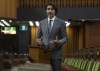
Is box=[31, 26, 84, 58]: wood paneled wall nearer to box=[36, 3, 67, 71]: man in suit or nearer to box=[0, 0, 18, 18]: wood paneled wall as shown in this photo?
box=[0, 0, 18, 18]: wood paneled wall

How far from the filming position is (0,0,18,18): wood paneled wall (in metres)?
16.4

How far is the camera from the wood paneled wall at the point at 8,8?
53.9 ft

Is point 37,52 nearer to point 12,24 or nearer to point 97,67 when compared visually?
point 97,67

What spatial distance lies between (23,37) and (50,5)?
16.8 metres

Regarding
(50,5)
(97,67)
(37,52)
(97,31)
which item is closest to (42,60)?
(37,52)

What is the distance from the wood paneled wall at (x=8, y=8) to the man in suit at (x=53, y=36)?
13.3m

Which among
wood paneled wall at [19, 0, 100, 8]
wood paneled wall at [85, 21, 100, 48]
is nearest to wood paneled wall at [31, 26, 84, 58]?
wood paneled wall at [85, 21, 100, 48]

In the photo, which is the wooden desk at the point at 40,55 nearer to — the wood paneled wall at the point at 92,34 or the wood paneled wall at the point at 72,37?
the wood paneled wall at the point at 92,34

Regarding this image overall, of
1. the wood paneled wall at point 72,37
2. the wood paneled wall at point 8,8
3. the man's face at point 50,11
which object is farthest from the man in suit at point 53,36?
the wood paneled wall at point 72,37

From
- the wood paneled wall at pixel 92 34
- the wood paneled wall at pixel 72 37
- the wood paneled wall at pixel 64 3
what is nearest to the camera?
the wood paneled wall at pixel 64 3

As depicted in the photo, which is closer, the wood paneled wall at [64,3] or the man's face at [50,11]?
the man's face at [50,11]

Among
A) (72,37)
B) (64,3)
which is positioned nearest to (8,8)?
(64,3)

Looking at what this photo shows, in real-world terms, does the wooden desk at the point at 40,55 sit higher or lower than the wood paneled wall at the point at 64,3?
lower

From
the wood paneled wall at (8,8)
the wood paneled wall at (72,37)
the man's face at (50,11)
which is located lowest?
the wood paneled wall at (72,37)
